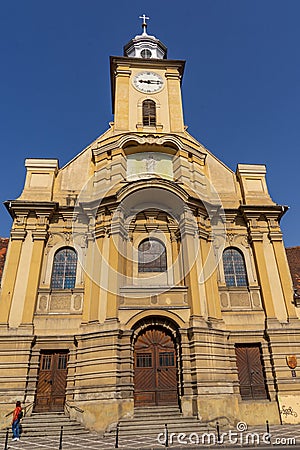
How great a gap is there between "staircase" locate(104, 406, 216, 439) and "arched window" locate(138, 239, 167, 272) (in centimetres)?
643

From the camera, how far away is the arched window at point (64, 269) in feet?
58.8

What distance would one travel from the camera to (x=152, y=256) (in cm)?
1856

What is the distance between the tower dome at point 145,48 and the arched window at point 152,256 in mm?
18321

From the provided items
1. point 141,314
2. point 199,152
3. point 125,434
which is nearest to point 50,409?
point 125,434

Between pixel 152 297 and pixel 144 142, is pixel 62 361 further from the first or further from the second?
pixel 144 142

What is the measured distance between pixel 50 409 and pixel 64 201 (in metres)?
10.6

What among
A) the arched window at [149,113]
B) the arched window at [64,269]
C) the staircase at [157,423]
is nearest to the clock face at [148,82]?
the arched window at [149,113]

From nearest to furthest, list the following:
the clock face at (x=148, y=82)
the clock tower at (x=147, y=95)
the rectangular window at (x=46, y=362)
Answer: the rectangular window at (x=46, y=362) < the clock tower at (x=147, y=95) < the clock face at (x=148, y=82)

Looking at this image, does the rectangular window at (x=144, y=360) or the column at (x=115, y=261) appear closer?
the rectangular window at (x=144, y=360)

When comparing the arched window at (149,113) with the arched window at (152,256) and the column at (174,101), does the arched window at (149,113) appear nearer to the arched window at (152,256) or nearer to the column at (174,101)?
the column at (174,101)

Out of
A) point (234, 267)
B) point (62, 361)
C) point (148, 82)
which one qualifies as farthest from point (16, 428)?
point (148, 82)

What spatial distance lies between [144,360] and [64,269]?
20.3 ft

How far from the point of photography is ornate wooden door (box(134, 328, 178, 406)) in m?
15.1

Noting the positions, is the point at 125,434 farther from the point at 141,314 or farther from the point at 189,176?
the point at 189,176
